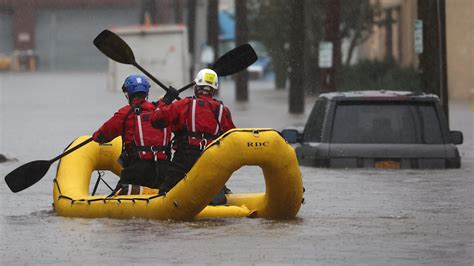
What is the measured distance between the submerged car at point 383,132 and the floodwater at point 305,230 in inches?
6.6

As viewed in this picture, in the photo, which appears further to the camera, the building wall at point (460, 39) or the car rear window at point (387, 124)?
the building wall at point (460, 39)

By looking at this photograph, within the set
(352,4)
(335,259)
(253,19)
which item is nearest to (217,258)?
(335,259)

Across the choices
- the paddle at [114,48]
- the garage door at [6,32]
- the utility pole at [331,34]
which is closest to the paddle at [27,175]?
the paddle at [114,48]

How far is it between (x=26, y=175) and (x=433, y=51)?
513 inches

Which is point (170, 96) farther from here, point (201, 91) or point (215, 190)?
point (215, 190)

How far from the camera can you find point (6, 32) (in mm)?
100188

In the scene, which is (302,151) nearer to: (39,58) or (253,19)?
(253,19)

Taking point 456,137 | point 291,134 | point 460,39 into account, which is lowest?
point 456,137

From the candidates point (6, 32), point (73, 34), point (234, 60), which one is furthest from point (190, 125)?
point (6, 32)

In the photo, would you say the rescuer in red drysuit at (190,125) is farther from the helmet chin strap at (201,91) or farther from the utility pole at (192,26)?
the utility pole at (192,26)

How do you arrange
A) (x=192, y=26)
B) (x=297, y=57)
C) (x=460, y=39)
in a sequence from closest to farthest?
(x=297, y=57)
(x=460, y=39)
(x=192, y=26)

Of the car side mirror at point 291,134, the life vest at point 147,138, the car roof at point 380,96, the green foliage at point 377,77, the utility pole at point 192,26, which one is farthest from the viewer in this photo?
the utility pole at point 192,26

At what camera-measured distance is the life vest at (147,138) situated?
14828 mm

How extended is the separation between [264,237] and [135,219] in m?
1.77
